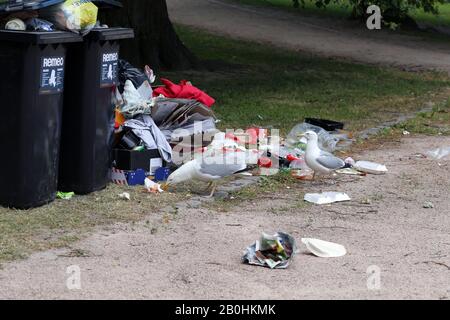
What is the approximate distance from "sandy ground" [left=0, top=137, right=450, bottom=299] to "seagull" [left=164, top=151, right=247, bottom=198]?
307mm

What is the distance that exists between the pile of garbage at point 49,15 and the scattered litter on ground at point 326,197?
86.0 inches

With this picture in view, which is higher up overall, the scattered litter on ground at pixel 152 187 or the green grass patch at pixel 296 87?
the scattered litter on ground at pixel 152 187

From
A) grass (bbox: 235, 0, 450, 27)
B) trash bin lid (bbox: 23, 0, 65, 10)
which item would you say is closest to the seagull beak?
trash bin lid (bbox: 23, 0, 65, 10)

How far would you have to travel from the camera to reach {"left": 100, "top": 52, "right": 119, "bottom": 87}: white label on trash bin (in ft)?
24.3

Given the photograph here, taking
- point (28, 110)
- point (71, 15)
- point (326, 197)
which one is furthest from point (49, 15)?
point (326, 197)

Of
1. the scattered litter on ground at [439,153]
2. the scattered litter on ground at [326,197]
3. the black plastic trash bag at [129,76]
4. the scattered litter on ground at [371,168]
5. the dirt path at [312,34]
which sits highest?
the black plastic trash bag at [129,76]

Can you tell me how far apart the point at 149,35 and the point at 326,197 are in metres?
7.17

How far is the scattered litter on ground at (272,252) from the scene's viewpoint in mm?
5902

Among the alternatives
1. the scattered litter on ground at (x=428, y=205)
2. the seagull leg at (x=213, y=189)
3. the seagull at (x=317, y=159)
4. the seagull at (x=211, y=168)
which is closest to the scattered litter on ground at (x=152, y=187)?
the seagull at (x=211, y=168)

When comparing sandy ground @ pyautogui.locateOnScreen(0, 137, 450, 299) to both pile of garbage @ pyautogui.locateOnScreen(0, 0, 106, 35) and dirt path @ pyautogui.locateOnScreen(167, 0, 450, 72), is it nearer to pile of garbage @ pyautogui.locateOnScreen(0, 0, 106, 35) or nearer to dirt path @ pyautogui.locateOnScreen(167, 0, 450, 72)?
pile of garbage @ pyautogui.locateOnScreen(0, 0, 106, 35)

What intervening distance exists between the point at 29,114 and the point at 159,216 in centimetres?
118

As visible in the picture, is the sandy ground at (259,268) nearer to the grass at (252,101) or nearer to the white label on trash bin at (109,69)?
the grass at (252,101)

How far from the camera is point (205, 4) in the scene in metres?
26.3

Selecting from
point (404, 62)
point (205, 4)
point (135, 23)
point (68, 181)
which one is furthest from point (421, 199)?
point (205, 4)
